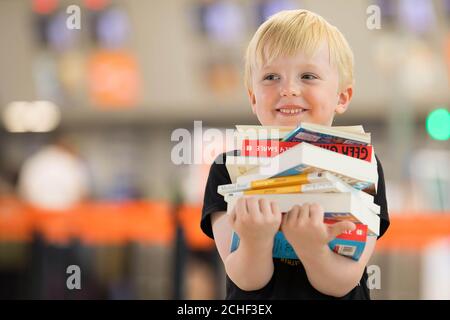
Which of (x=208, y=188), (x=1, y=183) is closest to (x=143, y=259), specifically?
(x=1, y=183)

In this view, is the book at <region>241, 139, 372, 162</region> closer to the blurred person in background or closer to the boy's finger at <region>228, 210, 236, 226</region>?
the boy's finger at <region>228, 210, 236, 226</region>

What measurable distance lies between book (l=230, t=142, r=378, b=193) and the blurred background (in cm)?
371

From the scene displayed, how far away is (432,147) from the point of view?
869cm

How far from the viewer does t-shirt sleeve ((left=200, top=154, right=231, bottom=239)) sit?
1.00 meters

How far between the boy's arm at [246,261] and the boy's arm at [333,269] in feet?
0.15

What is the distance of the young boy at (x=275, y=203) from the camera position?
0.88 metres

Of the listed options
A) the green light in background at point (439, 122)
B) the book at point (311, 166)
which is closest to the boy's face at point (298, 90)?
the book at point (311, 166)

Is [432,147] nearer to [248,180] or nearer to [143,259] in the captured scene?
[143,259]

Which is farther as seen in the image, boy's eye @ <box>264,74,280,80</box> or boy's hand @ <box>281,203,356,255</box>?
boy's eye @ <box>264,74,280,80</box>

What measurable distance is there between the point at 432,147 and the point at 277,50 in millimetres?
8102

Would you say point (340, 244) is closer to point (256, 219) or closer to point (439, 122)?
point (256, 219)

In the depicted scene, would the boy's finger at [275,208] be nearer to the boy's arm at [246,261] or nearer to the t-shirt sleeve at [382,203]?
the boy's arm at [246,261]

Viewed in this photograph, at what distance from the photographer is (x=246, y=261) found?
90cm

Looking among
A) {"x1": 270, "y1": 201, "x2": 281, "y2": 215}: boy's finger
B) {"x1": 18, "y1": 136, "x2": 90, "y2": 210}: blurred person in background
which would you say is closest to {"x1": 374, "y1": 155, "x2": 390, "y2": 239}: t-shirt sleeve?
{"x1": 270, "y1": 201, "x2": 281, "y2": 215}: boy's finger
